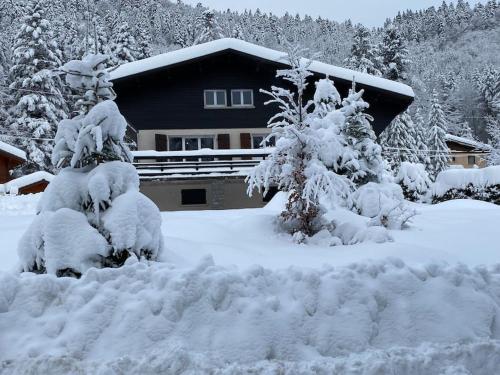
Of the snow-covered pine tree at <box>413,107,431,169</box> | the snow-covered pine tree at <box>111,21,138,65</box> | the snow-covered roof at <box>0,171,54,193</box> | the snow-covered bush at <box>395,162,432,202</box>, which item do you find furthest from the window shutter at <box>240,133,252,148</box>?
the snow-covered pine tree at <box>111,21,138,65</box>

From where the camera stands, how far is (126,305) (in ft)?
11.8

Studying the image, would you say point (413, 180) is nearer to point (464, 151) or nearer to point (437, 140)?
point (437, 140)

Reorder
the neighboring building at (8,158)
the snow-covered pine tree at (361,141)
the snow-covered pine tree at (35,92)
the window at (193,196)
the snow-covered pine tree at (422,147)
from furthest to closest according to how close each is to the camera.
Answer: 1. the snow-covered pine tree at (422,147)
2. the snow-covered pine tree at (35,92)
3. the neighboring building at (8,158)
4. the window at (193,196)
5. the snow-covered pine tree at (361,141)

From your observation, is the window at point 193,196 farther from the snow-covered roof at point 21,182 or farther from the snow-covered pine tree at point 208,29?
the snow-covered pine tree at point 208,29

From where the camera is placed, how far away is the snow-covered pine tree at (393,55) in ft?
143

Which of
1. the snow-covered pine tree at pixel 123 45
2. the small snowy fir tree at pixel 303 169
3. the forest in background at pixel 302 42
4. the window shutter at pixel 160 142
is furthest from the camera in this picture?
the snow-covered pine tree at pixel 123 45

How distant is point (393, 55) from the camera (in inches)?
1721

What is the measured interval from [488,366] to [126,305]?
9.71ft

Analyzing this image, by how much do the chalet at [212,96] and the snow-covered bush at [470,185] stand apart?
15.2 ft

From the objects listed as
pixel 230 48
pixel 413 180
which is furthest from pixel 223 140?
pixel 413 180

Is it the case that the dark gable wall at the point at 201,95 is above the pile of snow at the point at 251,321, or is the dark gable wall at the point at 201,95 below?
above

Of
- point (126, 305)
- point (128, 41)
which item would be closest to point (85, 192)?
point (126, 305)

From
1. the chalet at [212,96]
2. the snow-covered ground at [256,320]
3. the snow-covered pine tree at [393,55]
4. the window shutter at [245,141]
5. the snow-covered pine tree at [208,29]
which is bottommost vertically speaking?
the snow-covered ground at [256,320]

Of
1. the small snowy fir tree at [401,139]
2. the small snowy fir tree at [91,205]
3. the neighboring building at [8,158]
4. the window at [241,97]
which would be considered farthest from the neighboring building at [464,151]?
the small snowy fir tree at [91,205]
